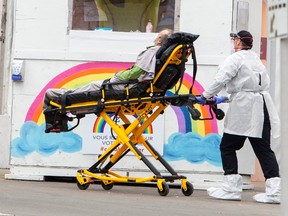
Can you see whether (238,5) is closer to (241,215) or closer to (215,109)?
(215,109)

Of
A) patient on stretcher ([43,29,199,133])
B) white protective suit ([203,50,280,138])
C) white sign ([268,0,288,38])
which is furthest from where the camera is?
white protective suit ([203,50,280,138])

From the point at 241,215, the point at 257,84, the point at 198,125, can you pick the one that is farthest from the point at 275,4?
the point at 198,125

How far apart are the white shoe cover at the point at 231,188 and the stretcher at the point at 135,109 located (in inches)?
13.7

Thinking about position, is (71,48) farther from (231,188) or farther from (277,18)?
(277,18)

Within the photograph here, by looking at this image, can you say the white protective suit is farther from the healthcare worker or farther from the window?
the window

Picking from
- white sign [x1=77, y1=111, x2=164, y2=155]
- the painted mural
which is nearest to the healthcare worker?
the painted mural

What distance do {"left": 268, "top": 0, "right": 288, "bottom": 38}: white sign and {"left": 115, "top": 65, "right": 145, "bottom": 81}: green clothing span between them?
416 centimetres

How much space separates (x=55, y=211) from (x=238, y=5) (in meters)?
4.19

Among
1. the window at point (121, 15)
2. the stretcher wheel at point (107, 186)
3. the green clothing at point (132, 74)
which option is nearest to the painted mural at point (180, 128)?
the window at point (121, 15)

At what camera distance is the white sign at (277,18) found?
21.8 feet

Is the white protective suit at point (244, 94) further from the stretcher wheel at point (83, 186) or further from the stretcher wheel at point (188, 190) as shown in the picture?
the stretcher wheel at point (83, 186)

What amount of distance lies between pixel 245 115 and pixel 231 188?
2.74 ft

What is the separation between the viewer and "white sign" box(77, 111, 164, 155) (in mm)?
12445

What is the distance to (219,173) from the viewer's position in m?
12.5
